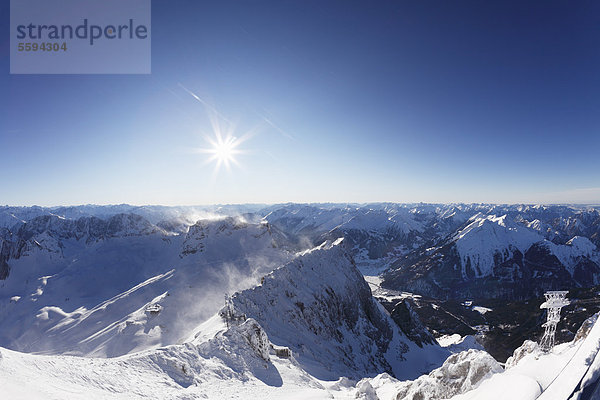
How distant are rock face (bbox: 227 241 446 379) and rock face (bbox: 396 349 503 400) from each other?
19199 millimetres

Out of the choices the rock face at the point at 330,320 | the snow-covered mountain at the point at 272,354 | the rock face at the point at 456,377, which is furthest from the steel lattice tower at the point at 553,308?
the rock face at the point at 330,320

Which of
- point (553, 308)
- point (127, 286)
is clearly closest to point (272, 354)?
point (553, 308)

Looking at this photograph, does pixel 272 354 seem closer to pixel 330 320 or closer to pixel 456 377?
pixel 456 377

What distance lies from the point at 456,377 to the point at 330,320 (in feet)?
137

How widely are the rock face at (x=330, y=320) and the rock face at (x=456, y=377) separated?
19199 millimetres

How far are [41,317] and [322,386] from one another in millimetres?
102306

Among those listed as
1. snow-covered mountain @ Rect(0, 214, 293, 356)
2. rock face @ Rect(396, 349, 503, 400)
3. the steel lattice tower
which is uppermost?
the steel lattice tower

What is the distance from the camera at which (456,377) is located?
18.5 metres

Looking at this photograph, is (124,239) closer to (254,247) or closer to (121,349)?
(254,247)

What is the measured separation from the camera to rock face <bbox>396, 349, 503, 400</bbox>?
53.8ft

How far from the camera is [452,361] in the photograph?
20922 mm

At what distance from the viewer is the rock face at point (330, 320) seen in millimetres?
45500

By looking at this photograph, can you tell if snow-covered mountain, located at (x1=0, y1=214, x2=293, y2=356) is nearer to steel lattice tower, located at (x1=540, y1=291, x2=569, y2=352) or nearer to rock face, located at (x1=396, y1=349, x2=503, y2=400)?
rock face, located at (x1=396, y1=349, x2=503, y2=400)

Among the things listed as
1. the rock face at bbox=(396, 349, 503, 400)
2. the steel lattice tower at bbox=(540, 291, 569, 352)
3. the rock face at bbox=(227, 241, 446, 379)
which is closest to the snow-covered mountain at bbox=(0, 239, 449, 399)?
the rock face at bbox=(227, 241, 446, 379)
